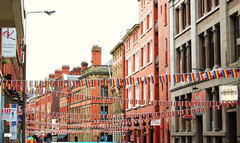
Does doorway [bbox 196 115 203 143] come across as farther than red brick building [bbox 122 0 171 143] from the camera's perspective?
No

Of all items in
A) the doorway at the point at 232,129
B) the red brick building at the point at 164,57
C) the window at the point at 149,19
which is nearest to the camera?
the doorway at the point at 232,129

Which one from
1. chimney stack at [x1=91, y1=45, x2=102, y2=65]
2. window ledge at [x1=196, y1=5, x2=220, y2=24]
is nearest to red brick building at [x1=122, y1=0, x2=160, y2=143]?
window ledge at [x1=196, y1=5, x2=220, y2=24]

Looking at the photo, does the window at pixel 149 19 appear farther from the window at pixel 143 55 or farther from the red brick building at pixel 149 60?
the window at pixel 143 55

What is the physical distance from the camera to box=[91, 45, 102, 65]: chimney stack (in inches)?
3920

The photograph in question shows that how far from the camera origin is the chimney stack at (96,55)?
99.6 meters

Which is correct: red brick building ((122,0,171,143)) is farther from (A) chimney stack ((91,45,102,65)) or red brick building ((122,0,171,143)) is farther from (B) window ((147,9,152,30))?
(A) chimney stack ((91,45,102,65))

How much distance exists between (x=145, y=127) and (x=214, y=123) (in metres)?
20.4

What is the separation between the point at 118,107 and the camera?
71875 mm

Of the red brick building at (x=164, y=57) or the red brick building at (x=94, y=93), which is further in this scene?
the red brick building at (x=94, y=93)

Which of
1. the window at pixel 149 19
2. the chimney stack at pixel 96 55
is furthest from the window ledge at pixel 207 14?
the chimney stack at pixel 96 55

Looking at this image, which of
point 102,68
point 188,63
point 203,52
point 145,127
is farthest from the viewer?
point 102,68

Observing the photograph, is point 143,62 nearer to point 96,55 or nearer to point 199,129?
point 199,129

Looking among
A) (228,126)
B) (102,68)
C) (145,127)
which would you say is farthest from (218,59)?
(102,68)

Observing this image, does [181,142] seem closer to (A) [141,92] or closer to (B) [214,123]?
(B) [214,123]
